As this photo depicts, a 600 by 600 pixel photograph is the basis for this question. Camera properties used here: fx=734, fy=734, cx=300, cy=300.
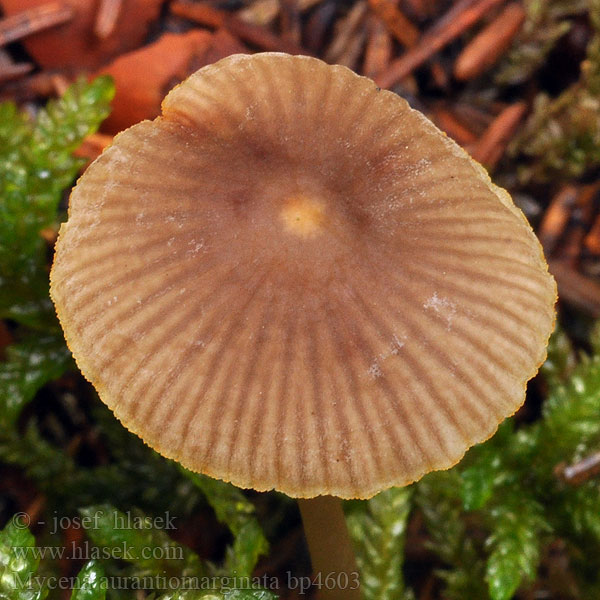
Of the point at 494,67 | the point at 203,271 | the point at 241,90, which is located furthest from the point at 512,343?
the point at 494,67

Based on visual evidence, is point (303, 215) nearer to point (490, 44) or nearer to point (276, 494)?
point (276, 494)

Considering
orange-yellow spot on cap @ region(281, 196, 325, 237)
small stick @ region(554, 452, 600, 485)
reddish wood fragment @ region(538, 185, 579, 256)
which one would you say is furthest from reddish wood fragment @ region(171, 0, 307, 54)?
small stick @ region(554, 452, 600, 485)

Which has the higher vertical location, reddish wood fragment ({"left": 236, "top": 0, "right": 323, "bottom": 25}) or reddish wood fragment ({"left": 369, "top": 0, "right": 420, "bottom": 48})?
reddish wood fragment ({"left": 236, "top": 0, "right": 323, "bottom": 25})

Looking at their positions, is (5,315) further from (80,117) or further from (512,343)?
(512,343)

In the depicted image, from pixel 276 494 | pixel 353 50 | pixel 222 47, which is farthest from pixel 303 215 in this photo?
pixel 353 50

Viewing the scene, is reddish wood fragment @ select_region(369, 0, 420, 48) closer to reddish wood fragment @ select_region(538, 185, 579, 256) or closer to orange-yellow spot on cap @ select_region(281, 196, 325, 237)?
reddish wood fragment @ select_region(538, 185, 579, 256)

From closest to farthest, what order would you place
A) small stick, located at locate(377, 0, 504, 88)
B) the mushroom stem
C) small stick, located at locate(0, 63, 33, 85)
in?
the mushroom stem
small stick, located at locate(0, 63, 33, 85)
small stick, located at locate(377, 0, 504, 88)

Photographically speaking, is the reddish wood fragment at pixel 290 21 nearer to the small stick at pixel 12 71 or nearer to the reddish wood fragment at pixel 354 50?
the reddish wood fragment at pixel 354 50
